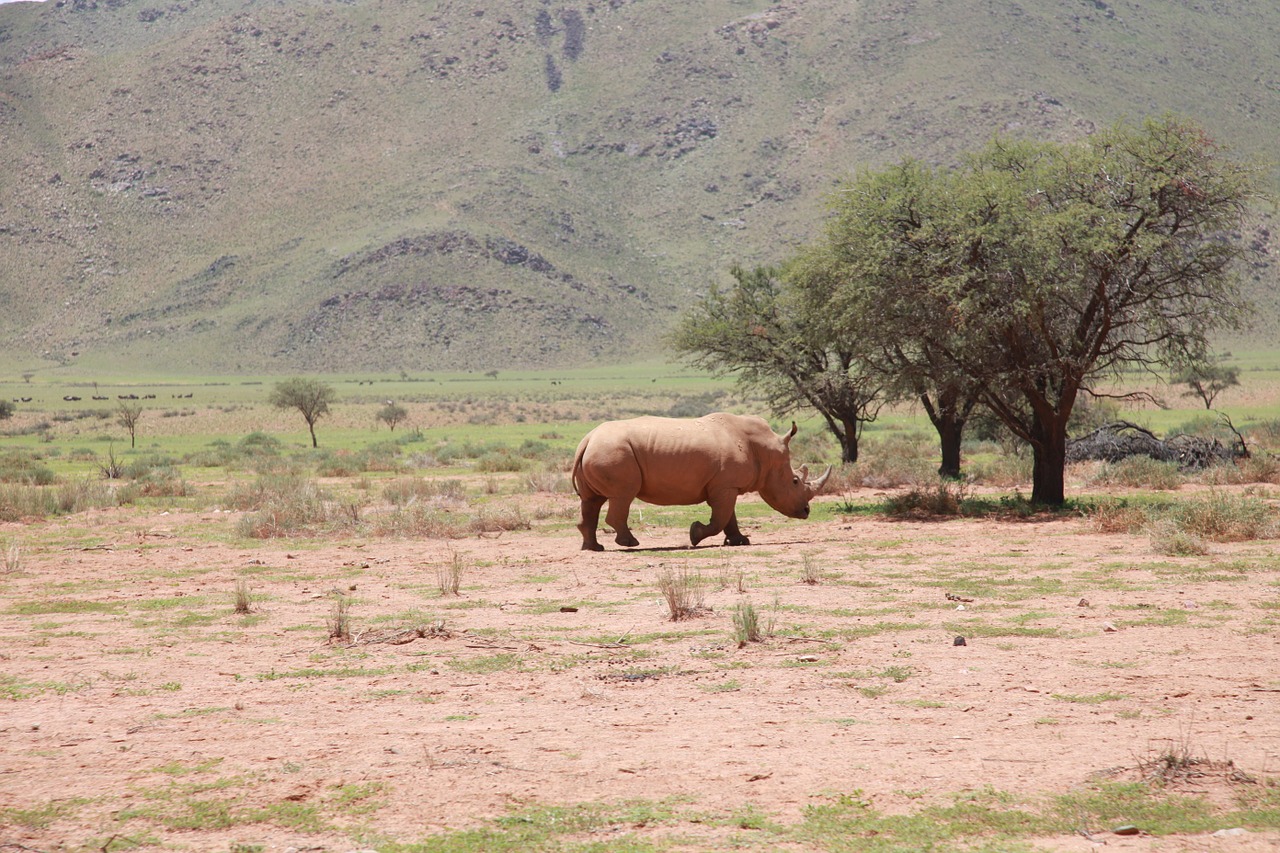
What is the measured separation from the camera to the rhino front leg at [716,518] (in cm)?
1748

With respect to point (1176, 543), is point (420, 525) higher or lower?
higher

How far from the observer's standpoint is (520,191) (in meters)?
121

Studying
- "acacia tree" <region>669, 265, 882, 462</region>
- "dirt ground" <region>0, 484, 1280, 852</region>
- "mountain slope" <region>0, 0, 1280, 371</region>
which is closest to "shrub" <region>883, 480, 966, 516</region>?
"acacia tree" <region>669, 265, 882, 462</region>

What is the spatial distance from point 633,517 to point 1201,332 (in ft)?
34.4

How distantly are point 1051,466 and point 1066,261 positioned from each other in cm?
363

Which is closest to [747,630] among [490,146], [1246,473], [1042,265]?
[1042,265]

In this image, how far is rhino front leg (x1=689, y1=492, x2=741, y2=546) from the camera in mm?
17484

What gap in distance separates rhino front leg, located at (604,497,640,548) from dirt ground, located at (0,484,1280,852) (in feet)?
5.68

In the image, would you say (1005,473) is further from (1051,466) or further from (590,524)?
(590,524)

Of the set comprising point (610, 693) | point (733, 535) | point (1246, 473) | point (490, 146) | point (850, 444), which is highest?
point (490, 146)

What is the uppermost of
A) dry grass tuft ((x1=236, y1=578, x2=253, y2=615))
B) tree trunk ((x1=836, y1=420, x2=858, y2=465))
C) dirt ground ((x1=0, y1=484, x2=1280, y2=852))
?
tree trunk ((x1=836, y1=420, x2=858, y2=465))

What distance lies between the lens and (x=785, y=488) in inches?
730

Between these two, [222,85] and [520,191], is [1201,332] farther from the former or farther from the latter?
[222,85]

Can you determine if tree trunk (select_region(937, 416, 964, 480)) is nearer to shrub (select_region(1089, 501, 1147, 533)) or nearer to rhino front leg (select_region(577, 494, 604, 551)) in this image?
shrub (select_region(1089, 501, 1147, 533))
